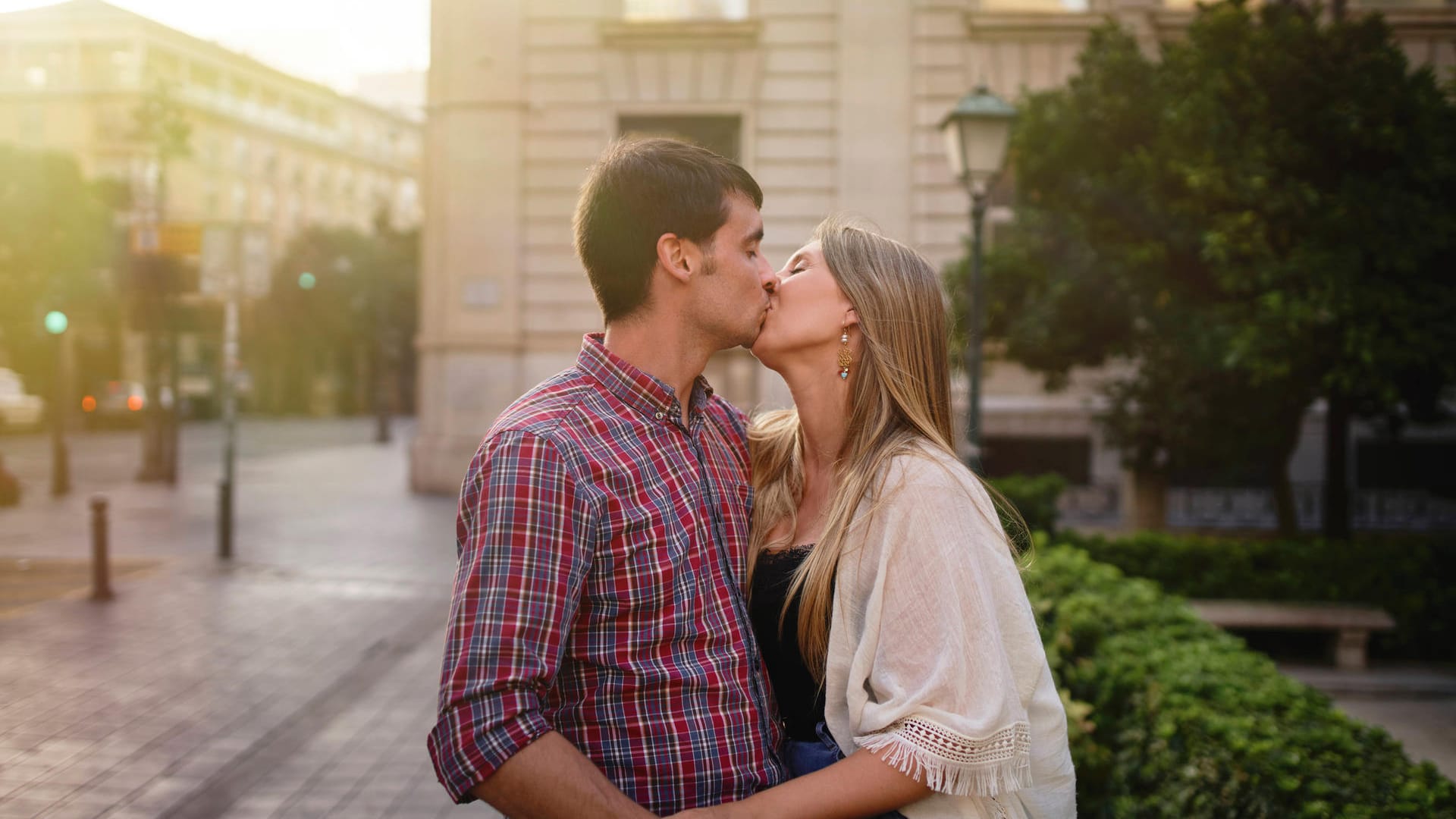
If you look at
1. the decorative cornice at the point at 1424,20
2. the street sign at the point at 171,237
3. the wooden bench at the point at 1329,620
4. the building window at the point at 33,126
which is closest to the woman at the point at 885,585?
the wooden bench at the point at 1329,620

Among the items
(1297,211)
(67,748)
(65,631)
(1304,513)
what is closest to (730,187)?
(67,748)

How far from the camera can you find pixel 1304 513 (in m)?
15.3

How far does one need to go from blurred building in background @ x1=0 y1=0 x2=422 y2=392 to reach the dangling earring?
975 cm

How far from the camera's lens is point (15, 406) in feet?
90.8

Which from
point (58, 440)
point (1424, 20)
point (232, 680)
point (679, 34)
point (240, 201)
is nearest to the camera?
point (232, 680)

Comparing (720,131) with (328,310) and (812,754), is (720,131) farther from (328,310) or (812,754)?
(328,310)

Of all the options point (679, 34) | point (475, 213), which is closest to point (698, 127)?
point (679, 34)

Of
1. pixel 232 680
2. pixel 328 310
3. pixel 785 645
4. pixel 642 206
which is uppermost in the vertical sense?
pixel 328 310

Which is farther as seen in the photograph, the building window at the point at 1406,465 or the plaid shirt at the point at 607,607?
the building window at the point at 1406,465

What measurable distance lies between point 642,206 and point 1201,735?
2.32 meters

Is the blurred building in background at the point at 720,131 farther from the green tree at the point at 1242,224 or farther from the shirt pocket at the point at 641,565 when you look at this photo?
the shirt pocket at the point at 641,565

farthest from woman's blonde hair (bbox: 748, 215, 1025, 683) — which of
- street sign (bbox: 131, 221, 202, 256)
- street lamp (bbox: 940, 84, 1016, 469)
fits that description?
street sign (bbox: 131, 221, 202, 256)

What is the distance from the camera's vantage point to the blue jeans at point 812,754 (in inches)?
83.0

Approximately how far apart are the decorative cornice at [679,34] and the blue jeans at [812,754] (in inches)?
632
